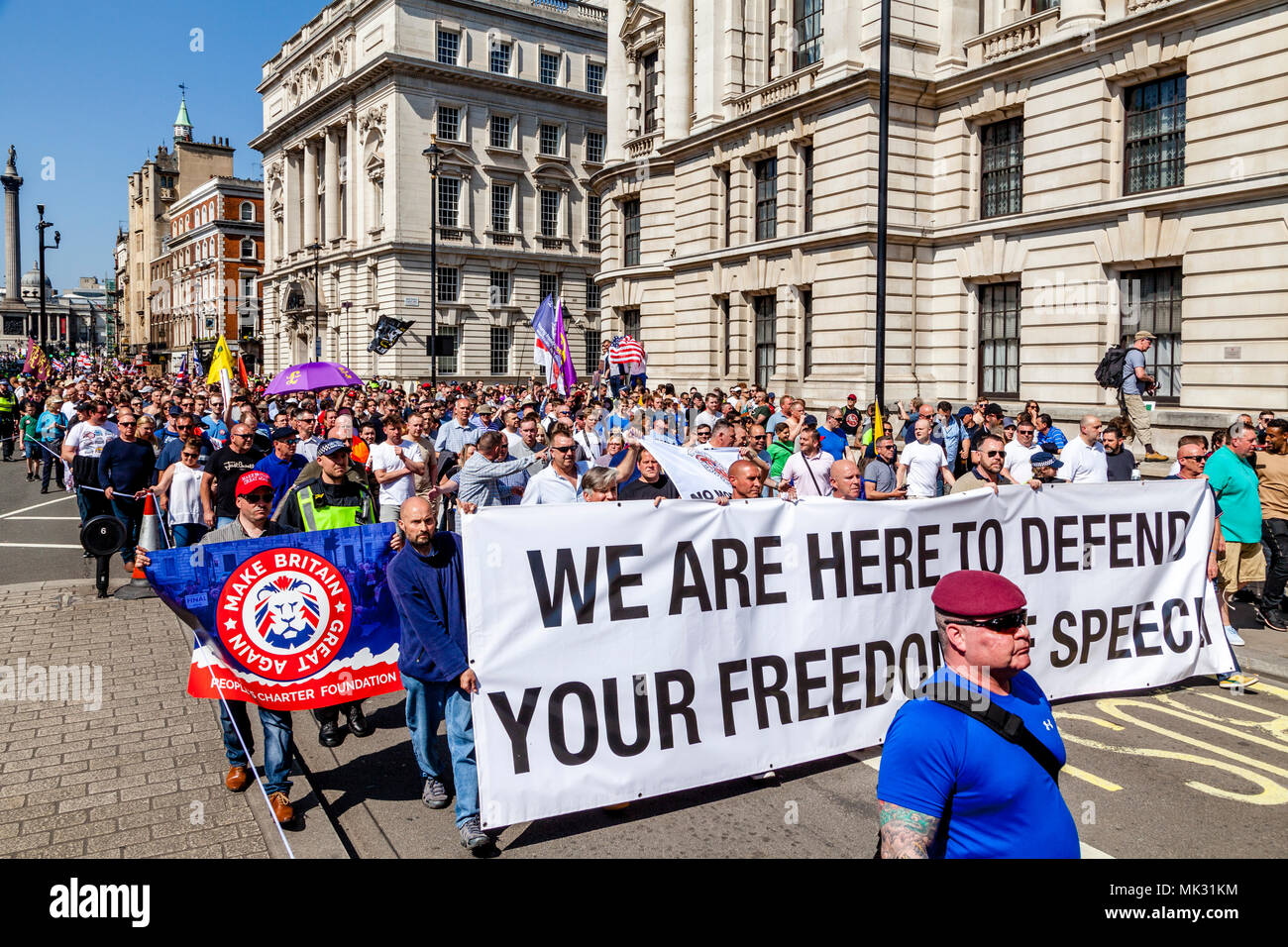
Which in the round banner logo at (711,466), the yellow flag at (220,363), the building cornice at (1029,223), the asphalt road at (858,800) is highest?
the building cornice at (1029,223)

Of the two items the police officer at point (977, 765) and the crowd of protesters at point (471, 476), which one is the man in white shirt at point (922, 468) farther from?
the police officer at point (977, 765)

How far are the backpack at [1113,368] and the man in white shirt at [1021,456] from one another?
7261mm

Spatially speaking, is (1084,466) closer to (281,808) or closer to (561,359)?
(281,808)

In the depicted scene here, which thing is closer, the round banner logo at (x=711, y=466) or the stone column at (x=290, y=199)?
the round banner logo at (x=711, y=466)

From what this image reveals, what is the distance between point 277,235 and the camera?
244 ft

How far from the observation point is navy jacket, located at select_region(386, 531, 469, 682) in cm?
521

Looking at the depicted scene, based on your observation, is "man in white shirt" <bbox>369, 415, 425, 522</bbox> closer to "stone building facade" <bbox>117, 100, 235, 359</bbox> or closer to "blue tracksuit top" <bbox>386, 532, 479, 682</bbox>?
"blue tracksuit top" <bbox>386, 532, 479, 682</bbox>

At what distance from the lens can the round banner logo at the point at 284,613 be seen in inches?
215

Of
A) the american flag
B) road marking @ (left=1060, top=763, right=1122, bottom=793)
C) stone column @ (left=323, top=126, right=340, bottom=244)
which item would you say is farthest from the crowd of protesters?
stone column @ (left=323, top=126, right=340, bottom=244)

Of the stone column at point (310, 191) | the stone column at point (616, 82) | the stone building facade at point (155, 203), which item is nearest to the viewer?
the stone column at point (616, 82)

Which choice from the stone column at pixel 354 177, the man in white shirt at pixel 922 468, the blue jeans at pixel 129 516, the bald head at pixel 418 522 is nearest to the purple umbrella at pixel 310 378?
the blue jeans at pixel 129 516

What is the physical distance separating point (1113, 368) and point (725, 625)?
15.6 metres

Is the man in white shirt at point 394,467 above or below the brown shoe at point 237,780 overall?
above

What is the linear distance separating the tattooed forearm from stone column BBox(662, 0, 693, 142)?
31.4 m
